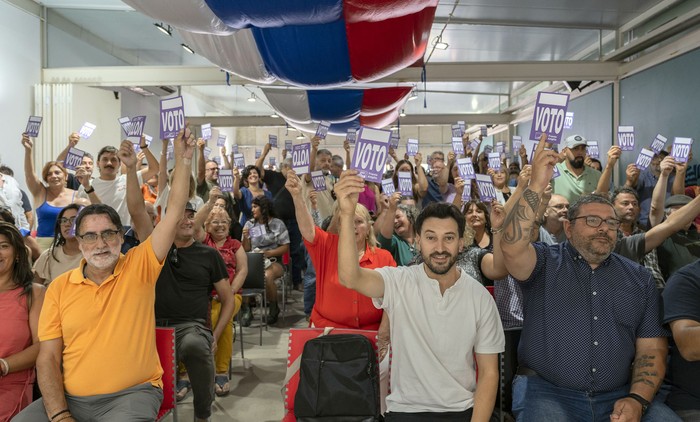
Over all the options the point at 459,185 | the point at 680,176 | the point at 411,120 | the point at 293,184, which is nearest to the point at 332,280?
the point at 293,184

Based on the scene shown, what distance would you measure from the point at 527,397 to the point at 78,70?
849cm

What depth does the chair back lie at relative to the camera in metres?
5.10

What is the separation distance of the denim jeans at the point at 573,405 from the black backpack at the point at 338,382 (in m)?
0.63

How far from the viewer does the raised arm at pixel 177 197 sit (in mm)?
2348

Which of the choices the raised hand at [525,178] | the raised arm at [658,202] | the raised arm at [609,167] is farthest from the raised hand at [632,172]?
the raised hand at [525,178]

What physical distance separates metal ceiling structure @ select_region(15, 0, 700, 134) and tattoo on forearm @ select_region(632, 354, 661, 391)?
5.42 metres

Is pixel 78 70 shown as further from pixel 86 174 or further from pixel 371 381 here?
pixel 371 381

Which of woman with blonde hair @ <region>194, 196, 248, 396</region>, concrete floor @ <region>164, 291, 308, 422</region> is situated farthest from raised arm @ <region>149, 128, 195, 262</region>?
concrete floor @ <region>164, 291, 308, 422</region>

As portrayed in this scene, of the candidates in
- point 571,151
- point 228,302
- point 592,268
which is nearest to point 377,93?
point 571,151

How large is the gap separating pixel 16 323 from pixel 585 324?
92.2 inches

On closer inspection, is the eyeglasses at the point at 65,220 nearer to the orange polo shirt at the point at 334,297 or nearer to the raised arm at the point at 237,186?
the orange polo shirt at the point at 334,297

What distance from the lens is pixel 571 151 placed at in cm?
513

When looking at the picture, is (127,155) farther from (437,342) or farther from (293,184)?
(437,342)

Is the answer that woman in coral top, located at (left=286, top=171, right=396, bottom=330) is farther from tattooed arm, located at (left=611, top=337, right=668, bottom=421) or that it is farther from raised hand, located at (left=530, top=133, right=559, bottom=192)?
tattooed arm, located at (left=611, top=337, right=668, bottom=421)
